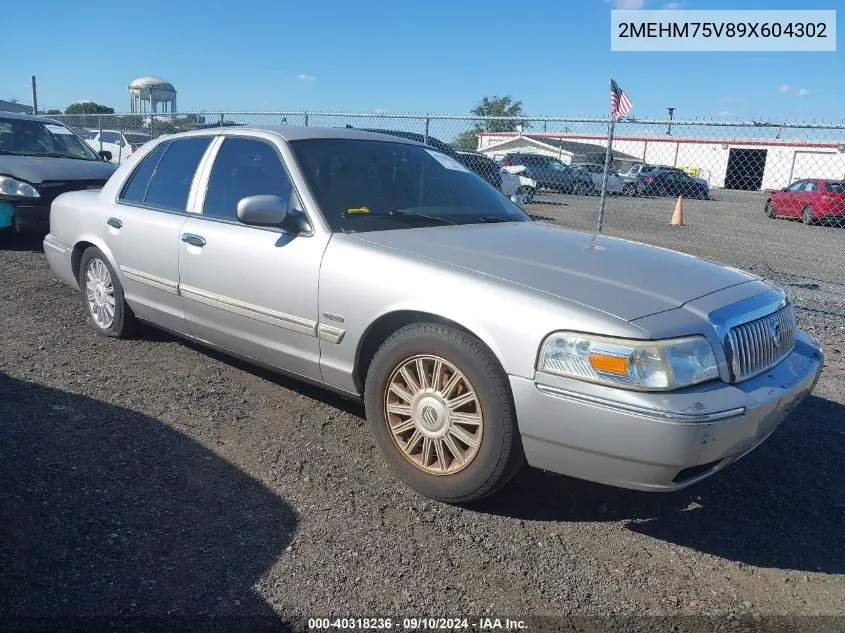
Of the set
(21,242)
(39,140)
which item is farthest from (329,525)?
(39,140)

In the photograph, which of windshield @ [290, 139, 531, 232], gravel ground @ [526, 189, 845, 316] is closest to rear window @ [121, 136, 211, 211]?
windshield @ [290, 139, 531, 232]

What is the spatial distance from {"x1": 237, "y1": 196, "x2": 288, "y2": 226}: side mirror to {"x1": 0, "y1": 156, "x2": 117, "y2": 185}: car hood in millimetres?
5834

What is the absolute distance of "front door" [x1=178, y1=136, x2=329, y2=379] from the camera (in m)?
3.56

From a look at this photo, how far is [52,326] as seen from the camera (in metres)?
5.49

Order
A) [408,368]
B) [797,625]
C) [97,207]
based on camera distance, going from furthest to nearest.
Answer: [97,207]
[408,368]
[797,625]

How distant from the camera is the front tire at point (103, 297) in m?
4.98

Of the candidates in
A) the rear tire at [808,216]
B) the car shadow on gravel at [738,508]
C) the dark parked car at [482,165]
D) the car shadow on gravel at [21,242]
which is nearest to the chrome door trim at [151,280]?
the car shadow on gravel at [738,508]

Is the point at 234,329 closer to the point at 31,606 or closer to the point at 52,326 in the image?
the point at 31,606

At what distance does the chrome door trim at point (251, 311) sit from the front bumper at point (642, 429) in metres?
1.24

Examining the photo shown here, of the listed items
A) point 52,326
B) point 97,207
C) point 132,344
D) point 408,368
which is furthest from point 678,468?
point 52,326

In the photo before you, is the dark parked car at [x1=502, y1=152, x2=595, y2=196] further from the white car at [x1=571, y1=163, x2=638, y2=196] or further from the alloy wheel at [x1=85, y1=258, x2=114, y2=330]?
the alloy wheel at [x1=85, y1=258, x2=114, y2=330]

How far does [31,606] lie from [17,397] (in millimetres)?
2097

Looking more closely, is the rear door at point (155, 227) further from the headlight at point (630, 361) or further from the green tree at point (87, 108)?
the green tree at point (87, 108)

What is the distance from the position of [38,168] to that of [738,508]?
8228 millimetres
